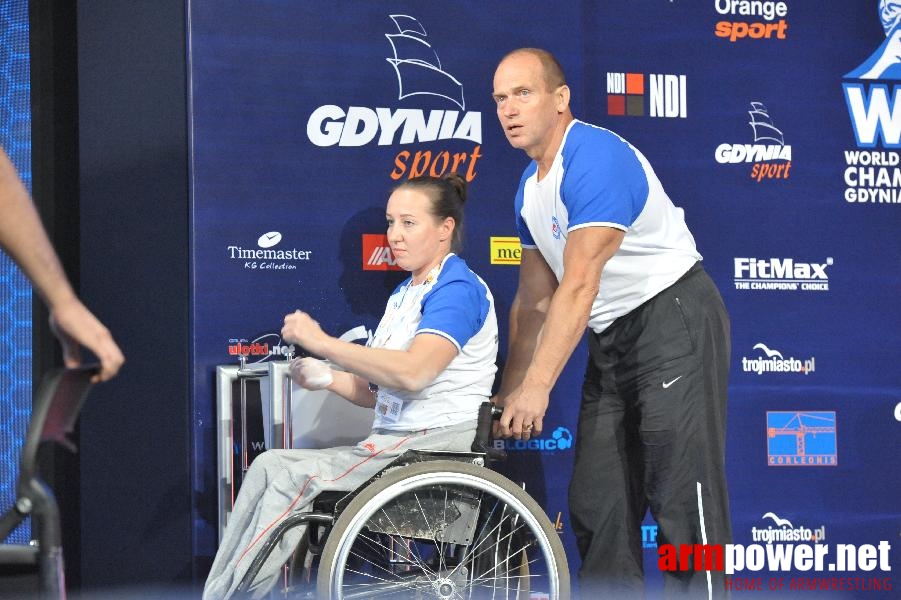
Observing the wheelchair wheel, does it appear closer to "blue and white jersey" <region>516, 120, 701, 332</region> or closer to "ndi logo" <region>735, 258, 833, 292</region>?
"blue and white jersey" <region>516, 120, 701, 332</region>

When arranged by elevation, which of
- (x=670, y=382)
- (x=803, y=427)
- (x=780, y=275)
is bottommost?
(x=803, y=427)

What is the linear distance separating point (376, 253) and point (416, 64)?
0.69 metres

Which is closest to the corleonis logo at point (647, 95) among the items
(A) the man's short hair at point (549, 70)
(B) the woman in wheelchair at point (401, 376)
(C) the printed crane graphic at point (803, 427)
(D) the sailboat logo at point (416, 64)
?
(D) the sailboat logo at point (416, 64)

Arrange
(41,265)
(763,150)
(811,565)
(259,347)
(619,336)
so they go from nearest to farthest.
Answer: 1. (41,265)
2. (619,336)
3. (259,347)
4. (811,565)
5. (763,150)

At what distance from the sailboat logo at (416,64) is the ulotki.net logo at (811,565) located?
6.44ft

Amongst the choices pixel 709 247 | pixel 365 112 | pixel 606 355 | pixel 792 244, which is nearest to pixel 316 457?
pixel 606 355

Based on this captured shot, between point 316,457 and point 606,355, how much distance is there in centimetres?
90

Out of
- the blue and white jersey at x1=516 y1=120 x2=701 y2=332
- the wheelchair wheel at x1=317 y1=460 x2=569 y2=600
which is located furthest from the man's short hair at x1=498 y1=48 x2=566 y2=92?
the wheelchair wheel at x1=317 y1=460 x2=569 y2=600

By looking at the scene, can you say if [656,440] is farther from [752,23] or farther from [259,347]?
[752,23]

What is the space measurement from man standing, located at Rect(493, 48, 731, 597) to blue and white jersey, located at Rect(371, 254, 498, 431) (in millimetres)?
129

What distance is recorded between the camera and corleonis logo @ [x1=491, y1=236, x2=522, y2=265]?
12.5ft

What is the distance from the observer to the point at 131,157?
11.6 ft

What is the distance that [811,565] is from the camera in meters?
3.92

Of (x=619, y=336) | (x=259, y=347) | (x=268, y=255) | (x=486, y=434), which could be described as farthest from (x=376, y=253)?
(x=486, y=434)
